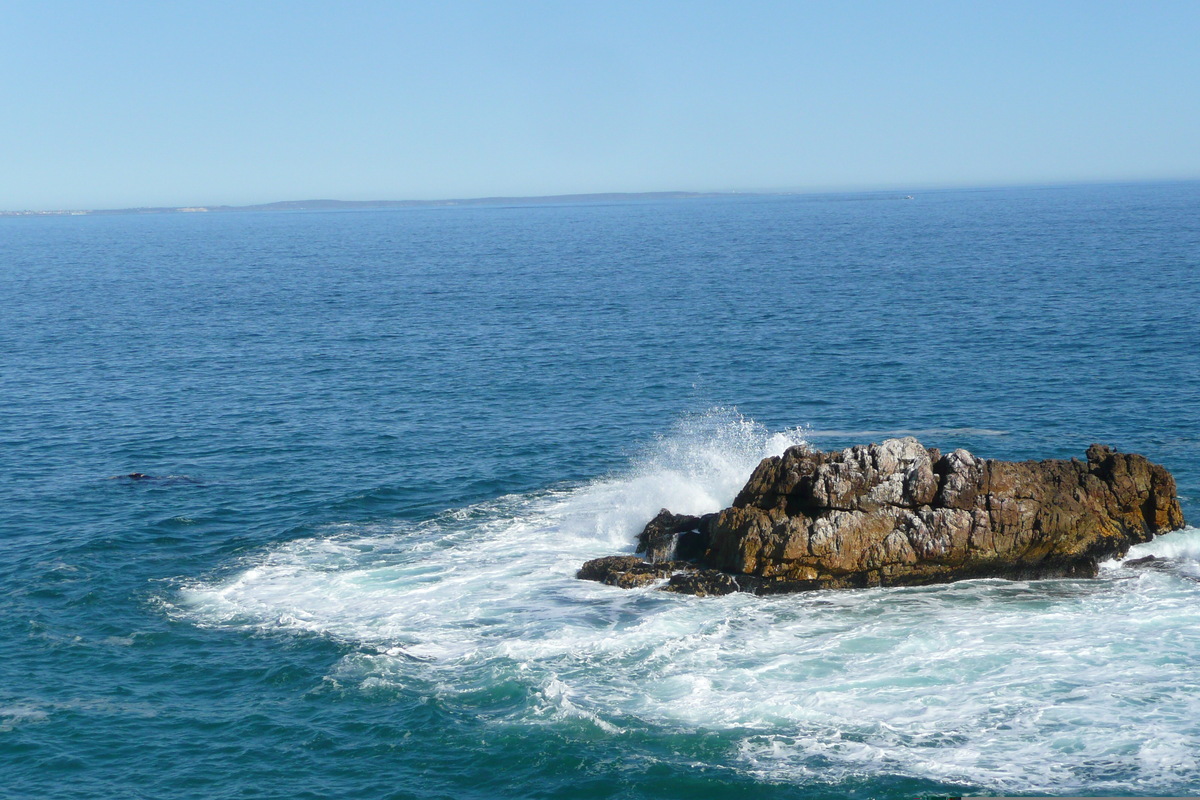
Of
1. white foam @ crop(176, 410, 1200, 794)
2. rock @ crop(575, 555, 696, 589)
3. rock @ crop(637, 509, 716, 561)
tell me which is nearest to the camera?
white foam @ crop(176, 410, 1200, 794)

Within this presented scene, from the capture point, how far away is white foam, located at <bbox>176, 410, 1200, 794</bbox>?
1172 inches

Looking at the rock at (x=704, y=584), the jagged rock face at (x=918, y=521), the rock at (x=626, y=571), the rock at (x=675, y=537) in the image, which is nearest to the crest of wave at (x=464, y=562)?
the rock at (x=626, y=571)

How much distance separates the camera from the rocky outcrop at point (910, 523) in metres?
40.3

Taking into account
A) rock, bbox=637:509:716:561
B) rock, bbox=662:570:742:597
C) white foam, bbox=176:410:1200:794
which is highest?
rock, bbox=637:509:716:561

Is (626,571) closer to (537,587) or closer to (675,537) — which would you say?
(675,537)

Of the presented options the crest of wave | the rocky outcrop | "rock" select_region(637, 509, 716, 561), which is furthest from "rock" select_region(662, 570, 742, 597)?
the crest of wave

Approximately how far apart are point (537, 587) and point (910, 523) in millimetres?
14562

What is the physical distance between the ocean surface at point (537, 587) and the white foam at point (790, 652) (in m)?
0.14

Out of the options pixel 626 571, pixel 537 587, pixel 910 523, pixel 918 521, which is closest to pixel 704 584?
pixel 626 571

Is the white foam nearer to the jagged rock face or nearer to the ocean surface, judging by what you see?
the ocean surface

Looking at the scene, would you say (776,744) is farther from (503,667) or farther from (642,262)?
(642,262)

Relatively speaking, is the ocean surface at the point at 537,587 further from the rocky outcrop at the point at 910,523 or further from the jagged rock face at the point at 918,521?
the jagged rock face at the point at 918,521

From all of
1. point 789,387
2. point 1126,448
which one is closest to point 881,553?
point 1126,448

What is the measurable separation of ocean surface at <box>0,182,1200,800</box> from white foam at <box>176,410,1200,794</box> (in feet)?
0.46
